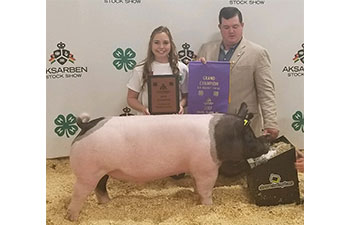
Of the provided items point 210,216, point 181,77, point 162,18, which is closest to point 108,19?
point 162,18

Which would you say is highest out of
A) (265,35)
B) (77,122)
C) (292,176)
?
(265,35)

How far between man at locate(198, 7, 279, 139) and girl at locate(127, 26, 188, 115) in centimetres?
12

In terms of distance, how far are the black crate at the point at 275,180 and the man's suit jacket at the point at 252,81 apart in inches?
5.9

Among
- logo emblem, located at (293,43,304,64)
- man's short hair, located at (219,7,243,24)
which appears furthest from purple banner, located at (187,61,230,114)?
logo emblem, located at (293,43,304,64)

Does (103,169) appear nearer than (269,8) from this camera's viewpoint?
Yes

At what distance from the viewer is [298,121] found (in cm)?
192

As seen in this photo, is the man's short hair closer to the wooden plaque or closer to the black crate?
the wooden plaque

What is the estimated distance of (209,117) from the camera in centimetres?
179

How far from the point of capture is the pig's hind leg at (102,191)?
1.80 meters

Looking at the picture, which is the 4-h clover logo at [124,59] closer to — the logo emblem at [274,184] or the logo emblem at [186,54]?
the logo emblem at [186,54]

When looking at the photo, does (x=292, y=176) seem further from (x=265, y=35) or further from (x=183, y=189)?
(x=265, y=35)

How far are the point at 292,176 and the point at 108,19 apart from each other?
0.97 meters

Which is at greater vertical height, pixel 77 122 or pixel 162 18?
pixel 162 18

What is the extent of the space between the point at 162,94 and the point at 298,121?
0.59 metres
